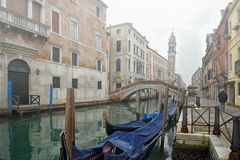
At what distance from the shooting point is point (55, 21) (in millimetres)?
13695

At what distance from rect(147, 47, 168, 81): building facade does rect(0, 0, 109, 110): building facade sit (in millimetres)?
19209

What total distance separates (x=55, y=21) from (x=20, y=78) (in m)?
4.90

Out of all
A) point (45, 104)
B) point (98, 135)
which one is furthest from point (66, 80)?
point (98, 135)

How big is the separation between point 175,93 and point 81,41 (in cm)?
1041

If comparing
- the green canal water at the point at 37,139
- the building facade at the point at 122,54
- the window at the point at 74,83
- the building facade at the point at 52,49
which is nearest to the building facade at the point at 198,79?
the building facade at the point at 122,54

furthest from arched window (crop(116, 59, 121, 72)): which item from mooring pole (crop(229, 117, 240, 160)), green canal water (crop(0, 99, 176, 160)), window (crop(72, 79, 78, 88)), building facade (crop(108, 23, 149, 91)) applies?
mooring pole (crop(229, 117, 240, 160))

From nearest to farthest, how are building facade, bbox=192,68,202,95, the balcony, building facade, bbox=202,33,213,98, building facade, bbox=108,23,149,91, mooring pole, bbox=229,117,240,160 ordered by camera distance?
mooring pole, bbox=229,117,240,160, the balcony, building facade, bbox=202,33,213,98, building facade, bbox=108,23,149,91, building facade, bbox=192,68,202,95

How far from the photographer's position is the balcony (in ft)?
32.3

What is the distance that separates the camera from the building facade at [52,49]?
34.4 ft

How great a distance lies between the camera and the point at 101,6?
19188mm

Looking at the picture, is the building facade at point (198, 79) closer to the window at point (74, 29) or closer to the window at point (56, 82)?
the window at point (74, 29)

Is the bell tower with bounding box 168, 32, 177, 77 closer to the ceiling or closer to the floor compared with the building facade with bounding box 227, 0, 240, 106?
closer to the ceiling

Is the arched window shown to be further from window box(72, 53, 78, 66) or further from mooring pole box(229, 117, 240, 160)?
mooring pole box(229, 117, 240, 160)

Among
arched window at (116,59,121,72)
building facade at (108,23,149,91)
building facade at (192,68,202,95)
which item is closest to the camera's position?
building facade at (108,23,149,91)
